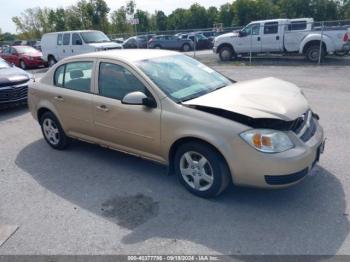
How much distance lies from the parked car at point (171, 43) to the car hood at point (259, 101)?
86.1 feet

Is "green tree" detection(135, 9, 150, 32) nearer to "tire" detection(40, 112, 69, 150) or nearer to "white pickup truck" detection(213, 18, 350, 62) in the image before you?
"white pickup truck" detection(213, 18, 350, 62)

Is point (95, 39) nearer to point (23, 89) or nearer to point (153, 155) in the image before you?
point (23, 89)

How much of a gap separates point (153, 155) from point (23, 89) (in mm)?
5879

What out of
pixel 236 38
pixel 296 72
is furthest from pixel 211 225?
pixel 236 38

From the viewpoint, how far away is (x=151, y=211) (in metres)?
3.64

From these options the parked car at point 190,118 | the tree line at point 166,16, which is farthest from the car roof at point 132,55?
the tree line at point 166,16

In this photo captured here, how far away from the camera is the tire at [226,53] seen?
17.6 m

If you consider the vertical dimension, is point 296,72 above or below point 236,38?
below

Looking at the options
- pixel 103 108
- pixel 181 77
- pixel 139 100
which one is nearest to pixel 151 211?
pixel 139 100

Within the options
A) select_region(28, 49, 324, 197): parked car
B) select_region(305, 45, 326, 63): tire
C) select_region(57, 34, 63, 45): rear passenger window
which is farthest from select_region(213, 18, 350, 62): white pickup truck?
select_region(28, 49, 324, 197): parked car

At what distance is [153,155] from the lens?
13.5ft

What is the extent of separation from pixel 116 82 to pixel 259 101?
6.15 feet

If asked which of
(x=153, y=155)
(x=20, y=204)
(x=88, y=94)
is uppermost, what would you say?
(x=88, y=94)

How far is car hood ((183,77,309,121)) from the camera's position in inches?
133
